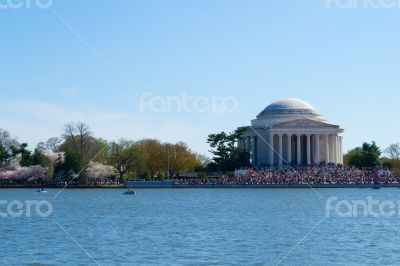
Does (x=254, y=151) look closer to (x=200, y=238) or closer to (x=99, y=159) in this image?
(x=99, y=159)

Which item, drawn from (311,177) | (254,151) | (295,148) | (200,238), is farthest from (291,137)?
(200,238)

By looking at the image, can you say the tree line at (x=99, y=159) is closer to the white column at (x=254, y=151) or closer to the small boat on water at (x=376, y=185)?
the white column at (x=254, y=151)

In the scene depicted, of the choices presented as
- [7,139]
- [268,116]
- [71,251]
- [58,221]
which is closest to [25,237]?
[71,251]

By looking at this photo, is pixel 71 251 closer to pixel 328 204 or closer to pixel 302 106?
pixel 328 204

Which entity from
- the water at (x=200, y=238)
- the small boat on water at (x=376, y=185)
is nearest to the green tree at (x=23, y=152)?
the small boat on water at (x=376, y=185)

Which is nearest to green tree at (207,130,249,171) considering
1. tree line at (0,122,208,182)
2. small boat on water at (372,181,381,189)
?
tree line at (0,122,208,182)

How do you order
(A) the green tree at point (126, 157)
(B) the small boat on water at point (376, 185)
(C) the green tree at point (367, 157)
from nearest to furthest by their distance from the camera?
1. (B) the small boat on water at point (376, 185)
2. (A) the green tree at point (126, 157)
3. (C) the green tree at point (367, 157)
